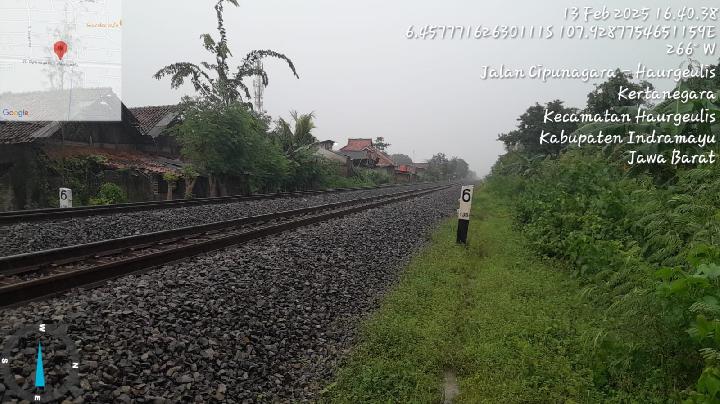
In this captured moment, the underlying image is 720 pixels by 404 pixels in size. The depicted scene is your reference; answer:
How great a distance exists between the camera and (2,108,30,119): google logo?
20.4 metres

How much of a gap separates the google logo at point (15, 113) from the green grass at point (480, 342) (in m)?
23.3

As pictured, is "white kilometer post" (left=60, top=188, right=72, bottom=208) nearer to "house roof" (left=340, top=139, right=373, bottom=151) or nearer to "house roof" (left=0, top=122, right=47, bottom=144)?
"house roof" (left=0, top=122, right=47, bottom=144)

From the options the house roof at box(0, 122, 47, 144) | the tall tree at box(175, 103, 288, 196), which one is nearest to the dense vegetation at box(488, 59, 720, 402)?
the tall tree at box(175, 103, 288, 196)

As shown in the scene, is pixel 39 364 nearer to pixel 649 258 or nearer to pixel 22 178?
pixel 649 258

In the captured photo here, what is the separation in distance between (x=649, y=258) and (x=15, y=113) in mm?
27459

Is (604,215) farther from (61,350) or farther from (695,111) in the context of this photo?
(61,350)

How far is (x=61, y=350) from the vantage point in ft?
9.69

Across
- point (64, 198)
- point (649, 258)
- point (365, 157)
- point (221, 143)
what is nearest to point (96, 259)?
point (649, 258)

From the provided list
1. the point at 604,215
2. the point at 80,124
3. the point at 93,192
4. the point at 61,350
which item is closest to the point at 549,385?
the point at 61,350

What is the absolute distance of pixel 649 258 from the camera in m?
4.86

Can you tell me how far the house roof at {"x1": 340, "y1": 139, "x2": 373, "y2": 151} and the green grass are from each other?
59888mm

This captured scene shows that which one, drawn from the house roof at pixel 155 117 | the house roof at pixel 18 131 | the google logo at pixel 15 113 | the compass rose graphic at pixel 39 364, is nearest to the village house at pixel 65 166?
the house roof at pixel 18 131

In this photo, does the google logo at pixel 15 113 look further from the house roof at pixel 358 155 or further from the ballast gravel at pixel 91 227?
the house roof at pixel 358 155

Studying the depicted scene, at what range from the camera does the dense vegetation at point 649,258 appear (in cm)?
298
